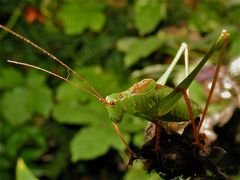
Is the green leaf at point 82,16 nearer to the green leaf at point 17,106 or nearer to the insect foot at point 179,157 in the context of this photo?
the green leaf at point 17,106

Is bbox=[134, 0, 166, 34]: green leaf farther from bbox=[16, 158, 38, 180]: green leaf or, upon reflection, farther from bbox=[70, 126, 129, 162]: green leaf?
bbox=[16, 158, 38, 180]: green leaf

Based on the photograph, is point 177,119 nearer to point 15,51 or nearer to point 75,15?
point 75,15

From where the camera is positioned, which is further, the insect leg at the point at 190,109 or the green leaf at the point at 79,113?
the green leaf at the point at 79,113

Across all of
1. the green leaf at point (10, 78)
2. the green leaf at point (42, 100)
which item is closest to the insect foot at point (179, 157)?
the green leaf at point (42, 100)

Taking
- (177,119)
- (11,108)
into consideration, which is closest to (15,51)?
(11,108)

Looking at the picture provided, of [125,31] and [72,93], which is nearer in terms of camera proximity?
[72,93]

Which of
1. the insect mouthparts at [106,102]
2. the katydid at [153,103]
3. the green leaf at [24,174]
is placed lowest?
the green leaf at [24,174]

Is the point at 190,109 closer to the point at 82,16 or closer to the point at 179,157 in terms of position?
the point at 179,157
